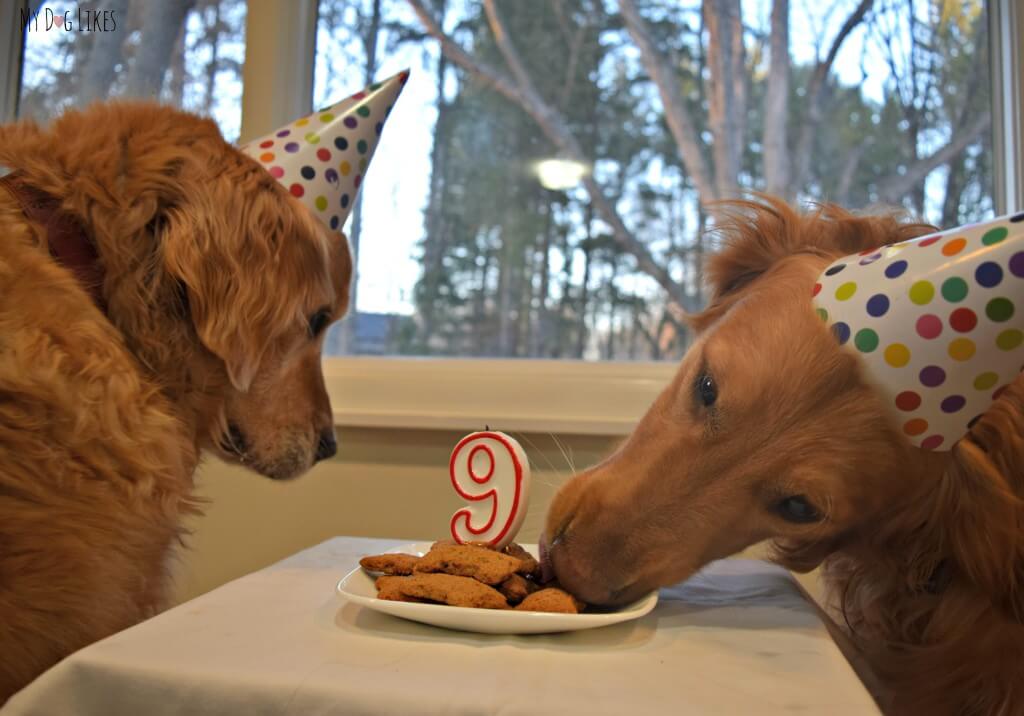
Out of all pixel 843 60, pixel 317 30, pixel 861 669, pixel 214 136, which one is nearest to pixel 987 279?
pixel 861 669

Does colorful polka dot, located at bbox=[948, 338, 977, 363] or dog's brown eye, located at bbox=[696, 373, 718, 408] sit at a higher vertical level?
colorful polka dot, located at bbox=[948, 338, 977, 363]

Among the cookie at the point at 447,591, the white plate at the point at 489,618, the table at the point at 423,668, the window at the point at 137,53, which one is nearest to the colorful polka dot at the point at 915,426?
the table at the point at 423,668

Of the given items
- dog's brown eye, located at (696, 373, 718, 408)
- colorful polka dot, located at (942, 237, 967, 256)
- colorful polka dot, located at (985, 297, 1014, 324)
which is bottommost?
dog's brown eye, located at (696, 373, 718, 408)

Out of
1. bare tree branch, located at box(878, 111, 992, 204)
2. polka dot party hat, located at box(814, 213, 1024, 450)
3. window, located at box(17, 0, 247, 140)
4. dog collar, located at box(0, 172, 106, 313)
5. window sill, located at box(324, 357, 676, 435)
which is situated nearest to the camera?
polka dot party hat, located at box(814, 213, 1024, 450)

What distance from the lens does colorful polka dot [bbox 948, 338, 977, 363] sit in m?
0.70

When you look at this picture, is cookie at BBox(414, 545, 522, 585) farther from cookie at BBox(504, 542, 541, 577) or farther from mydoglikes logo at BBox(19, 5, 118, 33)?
mydoglikes logo at BBox(19, 5, 118, 33)

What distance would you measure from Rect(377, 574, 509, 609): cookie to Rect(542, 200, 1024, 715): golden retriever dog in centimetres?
11

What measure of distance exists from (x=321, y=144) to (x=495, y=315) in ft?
2.71

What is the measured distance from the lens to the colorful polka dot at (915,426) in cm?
77

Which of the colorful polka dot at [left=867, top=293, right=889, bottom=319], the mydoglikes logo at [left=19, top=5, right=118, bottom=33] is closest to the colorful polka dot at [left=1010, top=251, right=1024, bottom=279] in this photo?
the colorful polka dot at [left=867, top=293, right=889, bottom=319]

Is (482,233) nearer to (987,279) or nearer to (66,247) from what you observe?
(66,247)

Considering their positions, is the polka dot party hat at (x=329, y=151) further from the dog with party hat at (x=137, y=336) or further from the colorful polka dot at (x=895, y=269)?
the colorful polka dot at (x=895, y=269)

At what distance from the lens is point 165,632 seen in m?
0.71

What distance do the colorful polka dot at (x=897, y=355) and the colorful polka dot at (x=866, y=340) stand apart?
0.01 m
